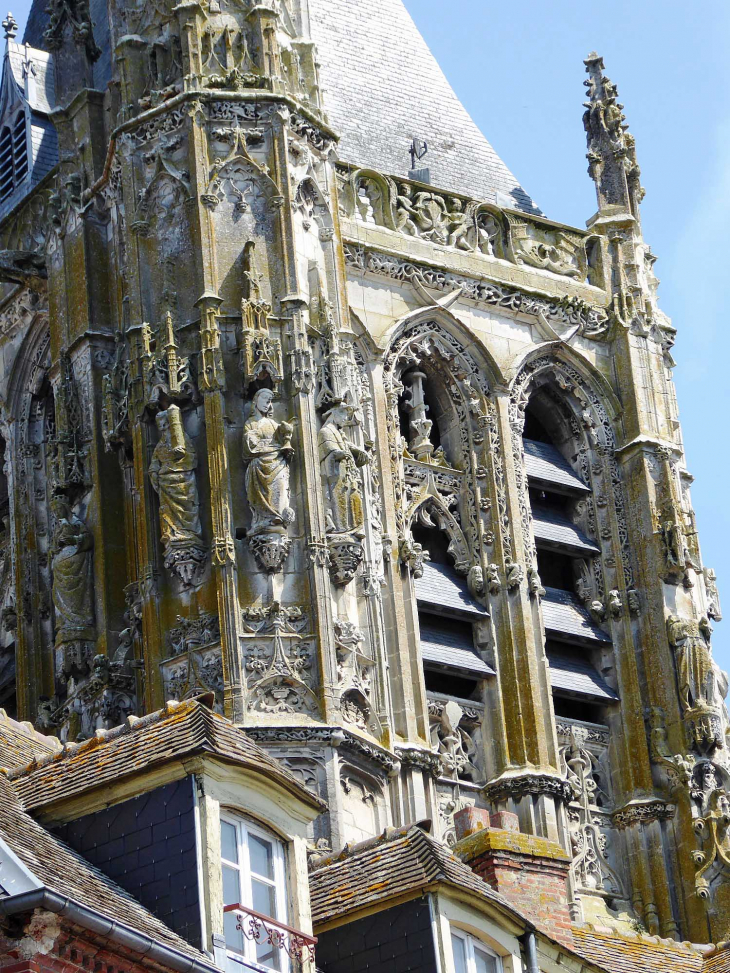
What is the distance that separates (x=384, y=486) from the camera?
35.9 meters

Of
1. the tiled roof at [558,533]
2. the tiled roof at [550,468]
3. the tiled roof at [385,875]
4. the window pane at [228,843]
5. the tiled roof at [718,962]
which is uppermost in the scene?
the tiled roof at [550,468]

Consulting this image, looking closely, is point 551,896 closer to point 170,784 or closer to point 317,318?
point 170,784

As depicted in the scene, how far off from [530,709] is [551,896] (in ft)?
44.8

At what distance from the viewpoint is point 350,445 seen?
1237 inches

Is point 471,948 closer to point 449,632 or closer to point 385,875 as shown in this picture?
point 385,875

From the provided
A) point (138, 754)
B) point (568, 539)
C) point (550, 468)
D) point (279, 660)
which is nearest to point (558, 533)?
point (568, 539)

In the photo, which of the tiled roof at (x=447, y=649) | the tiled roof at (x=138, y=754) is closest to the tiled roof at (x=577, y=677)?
the tiled roof at (x=447, y=649)

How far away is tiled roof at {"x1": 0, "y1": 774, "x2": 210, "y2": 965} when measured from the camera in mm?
16797

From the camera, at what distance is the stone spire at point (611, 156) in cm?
4103

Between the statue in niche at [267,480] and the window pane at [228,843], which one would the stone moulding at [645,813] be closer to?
the statue in niche at [267,480]

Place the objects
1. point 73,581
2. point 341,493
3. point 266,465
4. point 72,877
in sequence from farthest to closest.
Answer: point 73,581 → point 341,493 → point 266,465 → point 72,877

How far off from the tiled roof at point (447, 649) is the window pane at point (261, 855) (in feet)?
55.5

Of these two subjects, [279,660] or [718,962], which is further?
[279,660]

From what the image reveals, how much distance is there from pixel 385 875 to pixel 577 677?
17824 millimetres
